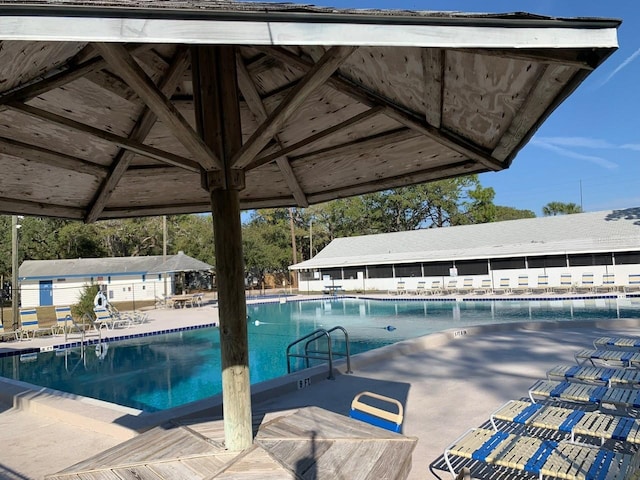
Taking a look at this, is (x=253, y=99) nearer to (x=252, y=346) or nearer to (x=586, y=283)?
(x=252, y=346)

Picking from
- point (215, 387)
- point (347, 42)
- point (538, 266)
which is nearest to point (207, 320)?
point (215, 387)

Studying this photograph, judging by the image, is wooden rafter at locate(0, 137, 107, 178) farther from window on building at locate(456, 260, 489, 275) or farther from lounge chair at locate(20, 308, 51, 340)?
window on building at locate(456, 260, 489, 275)

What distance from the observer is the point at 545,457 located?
9.98ft

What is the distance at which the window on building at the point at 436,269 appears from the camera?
91.1 ft

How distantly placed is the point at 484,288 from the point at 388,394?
2044cm

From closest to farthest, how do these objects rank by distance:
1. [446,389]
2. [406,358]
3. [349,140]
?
[349,140] < [446,389] < [406,358]

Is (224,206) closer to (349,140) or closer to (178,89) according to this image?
(178,89)

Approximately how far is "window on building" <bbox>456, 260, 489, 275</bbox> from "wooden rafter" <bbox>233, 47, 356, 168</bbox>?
2593cm

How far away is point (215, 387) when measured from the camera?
9039 mm

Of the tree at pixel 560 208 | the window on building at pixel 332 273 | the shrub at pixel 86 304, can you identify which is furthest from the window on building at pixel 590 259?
the tree at pixel 560 208

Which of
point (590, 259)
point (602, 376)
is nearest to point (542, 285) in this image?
point (590, 259)

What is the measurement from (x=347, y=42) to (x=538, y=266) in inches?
1031

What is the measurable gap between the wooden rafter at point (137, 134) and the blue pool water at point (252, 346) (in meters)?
4.63

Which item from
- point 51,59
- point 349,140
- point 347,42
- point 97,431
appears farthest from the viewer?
point 97,431
